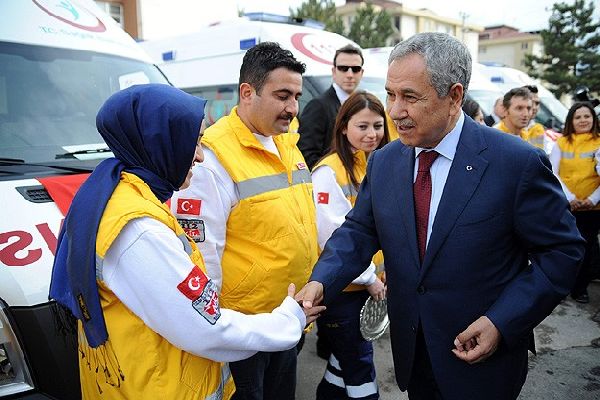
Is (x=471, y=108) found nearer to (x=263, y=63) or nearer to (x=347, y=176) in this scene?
(x=347, y=176)

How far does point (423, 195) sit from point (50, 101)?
239cm

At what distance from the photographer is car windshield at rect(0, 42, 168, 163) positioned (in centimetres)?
276

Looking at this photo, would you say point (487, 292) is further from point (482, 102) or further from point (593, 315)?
point (482, 102)

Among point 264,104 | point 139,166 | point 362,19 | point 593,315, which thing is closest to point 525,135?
point 593,315

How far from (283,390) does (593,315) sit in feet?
12.1

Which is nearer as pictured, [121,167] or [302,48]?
[121,167]

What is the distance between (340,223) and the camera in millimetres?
2693

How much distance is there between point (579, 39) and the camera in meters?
33.8

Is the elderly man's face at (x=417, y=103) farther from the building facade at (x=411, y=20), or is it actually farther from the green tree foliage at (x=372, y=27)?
the building facade at (x=411, y=20)

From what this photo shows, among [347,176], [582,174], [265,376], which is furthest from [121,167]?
[582,174]

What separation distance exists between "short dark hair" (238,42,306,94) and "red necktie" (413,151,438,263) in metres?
0.84

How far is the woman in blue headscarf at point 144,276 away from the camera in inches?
53.2

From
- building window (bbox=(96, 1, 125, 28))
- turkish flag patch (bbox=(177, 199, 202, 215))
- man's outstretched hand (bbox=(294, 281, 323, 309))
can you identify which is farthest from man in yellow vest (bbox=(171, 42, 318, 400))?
building window (bbox=(96, 1, 125, 28))

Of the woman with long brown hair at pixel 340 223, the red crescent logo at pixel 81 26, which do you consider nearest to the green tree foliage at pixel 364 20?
the red crescent logo at pixel 81 26
